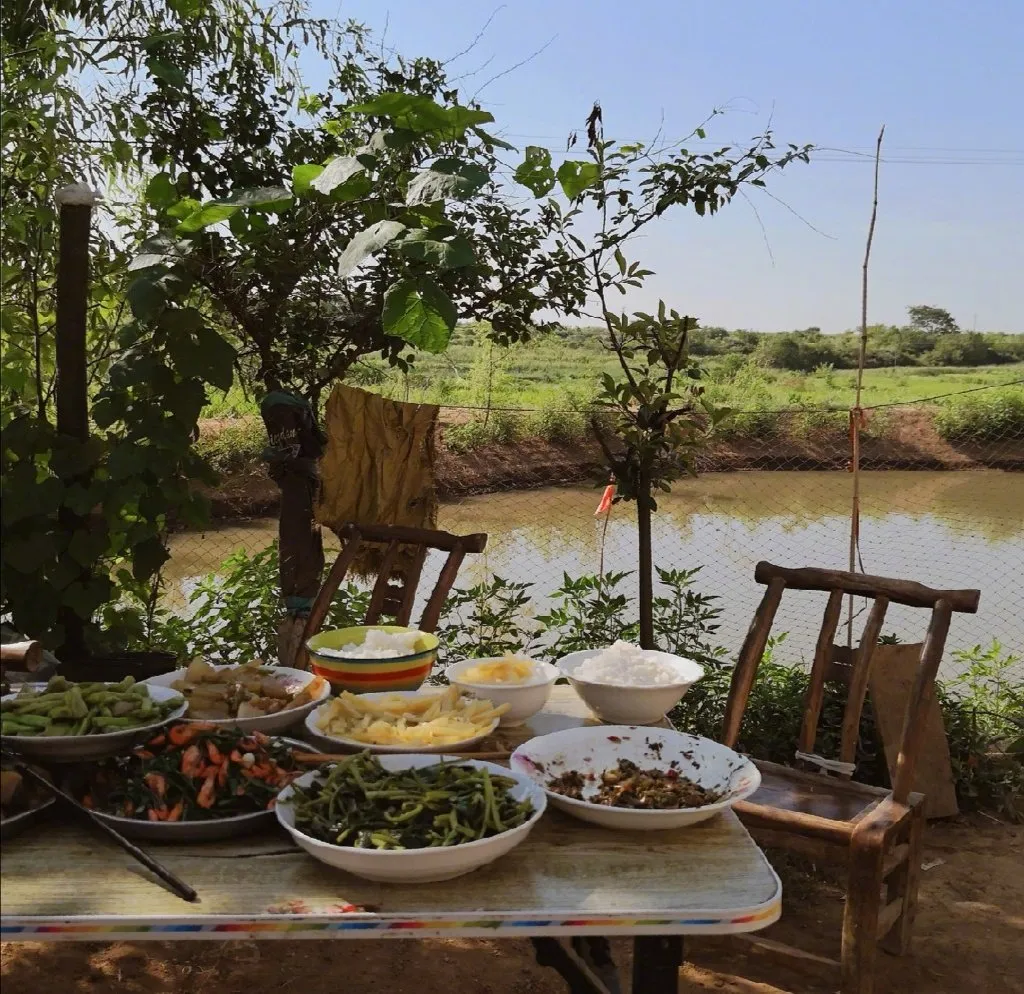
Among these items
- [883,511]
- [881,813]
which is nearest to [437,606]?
[881,813]

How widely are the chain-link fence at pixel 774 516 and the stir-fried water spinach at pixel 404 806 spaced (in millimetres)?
2664

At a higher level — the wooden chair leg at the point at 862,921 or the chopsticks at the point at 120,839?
the chopsticks at the point at 120,839

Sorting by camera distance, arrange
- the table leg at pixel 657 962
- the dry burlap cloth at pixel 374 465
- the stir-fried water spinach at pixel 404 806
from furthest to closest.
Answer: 1. the dry burlap cloth at pixel 374 465
2. the table leg at pixel 657 962
3. the stir-fried water spinach at pixel 404 806

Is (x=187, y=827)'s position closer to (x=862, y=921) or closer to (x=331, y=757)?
(x=331, y=757)

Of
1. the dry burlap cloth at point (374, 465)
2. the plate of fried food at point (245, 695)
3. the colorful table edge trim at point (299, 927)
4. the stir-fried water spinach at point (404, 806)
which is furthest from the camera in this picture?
the dry burlap cloth at point (374, 465)

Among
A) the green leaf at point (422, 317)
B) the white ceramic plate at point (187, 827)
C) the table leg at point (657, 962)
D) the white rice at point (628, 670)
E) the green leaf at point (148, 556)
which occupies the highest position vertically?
the green leaf at point (422, 317)

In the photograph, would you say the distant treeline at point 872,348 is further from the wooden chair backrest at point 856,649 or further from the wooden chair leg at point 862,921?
the wooden chair leg at point 862,921

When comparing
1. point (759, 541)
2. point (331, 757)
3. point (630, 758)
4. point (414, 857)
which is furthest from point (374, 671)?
point (759, 541)

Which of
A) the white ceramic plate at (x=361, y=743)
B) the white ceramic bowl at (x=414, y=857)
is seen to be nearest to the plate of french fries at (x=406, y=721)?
the white ceramic plate at (x=361, y=743)

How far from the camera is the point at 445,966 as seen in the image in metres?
2.62

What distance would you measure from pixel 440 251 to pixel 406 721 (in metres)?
0.85

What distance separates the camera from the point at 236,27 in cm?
357

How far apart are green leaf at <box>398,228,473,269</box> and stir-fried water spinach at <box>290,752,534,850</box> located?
90 cm

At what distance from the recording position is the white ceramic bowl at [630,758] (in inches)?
60.8
